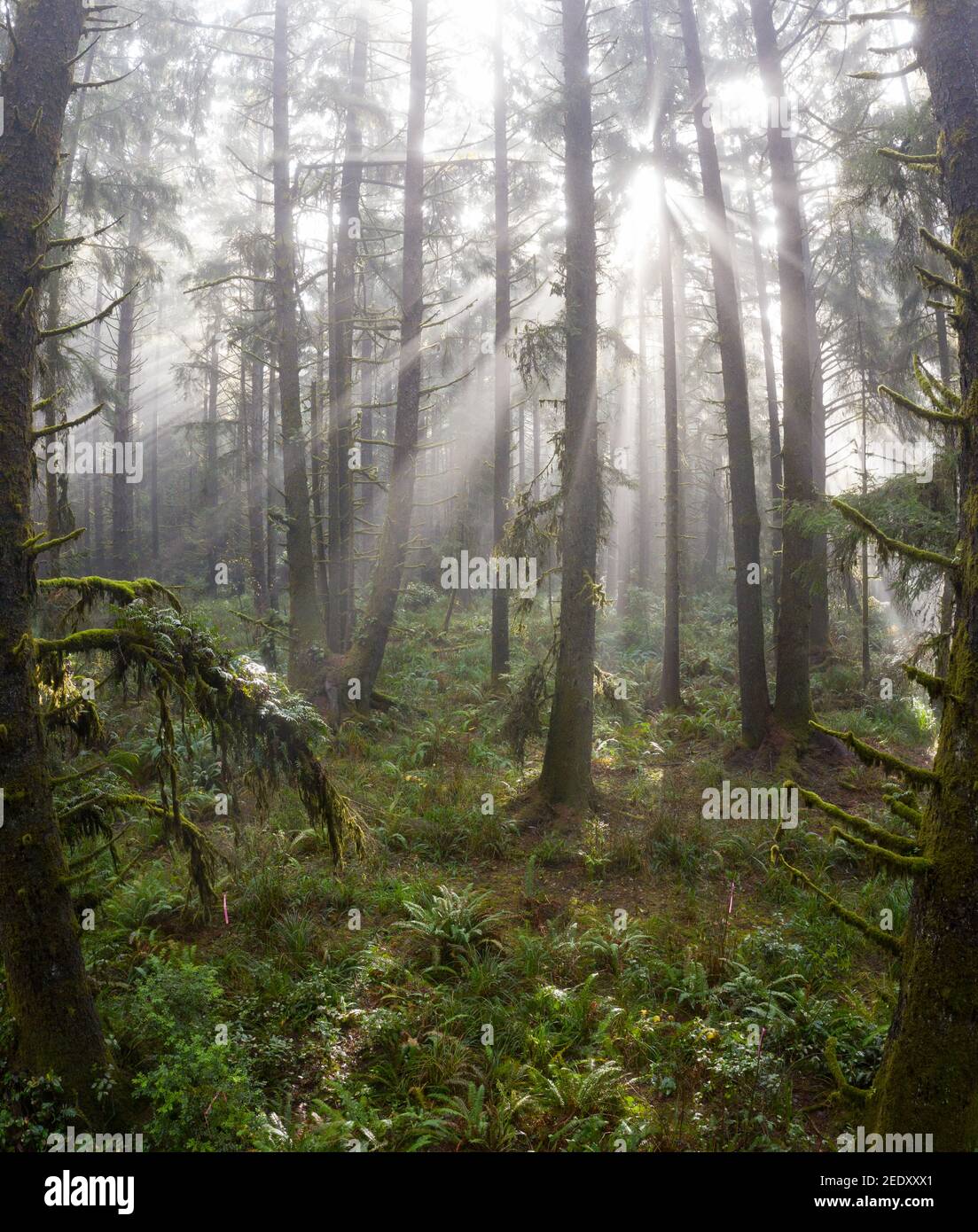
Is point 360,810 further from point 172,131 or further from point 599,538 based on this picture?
point 172,131

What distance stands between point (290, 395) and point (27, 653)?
10.5 metres

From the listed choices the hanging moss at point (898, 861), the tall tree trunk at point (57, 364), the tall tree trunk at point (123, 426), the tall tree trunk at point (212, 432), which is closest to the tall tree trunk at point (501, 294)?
the tall tree trunk at point (57, 364)

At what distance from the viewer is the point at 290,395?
13.5 meters

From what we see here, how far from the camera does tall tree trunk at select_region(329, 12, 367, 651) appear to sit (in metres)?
14.8

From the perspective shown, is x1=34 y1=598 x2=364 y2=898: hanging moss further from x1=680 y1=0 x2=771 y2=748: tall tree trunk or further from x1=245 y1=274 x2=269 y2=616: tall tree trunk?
x1=245 y1=274 x2=269 y2=616: tall tree trunk

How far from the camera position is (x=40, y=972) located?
4.11 meters

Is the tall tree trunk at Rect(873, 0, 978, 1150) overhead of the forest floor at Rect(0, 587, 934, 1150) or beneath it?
overhead

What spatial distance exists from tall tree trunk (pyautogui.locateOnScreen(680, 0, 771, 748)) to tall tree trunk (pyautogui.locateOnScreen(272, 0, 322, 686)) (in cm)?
721

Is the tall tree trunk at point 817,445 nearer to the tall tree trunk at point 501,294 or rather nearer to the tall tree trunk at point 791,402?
the tall tree trunk at point 791,402

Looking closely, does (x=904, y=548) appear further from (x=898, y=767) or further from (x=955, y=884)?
(x=955, y=884)

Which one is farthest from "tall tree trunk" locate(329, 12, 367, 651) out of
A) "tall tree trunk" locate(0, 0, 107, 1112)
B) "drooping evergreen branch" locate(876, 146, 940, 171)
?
"drooping evergreen branch" locate(876, 146, 940, 171)

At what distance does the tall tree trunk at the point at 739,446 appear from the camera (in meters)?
11.5
